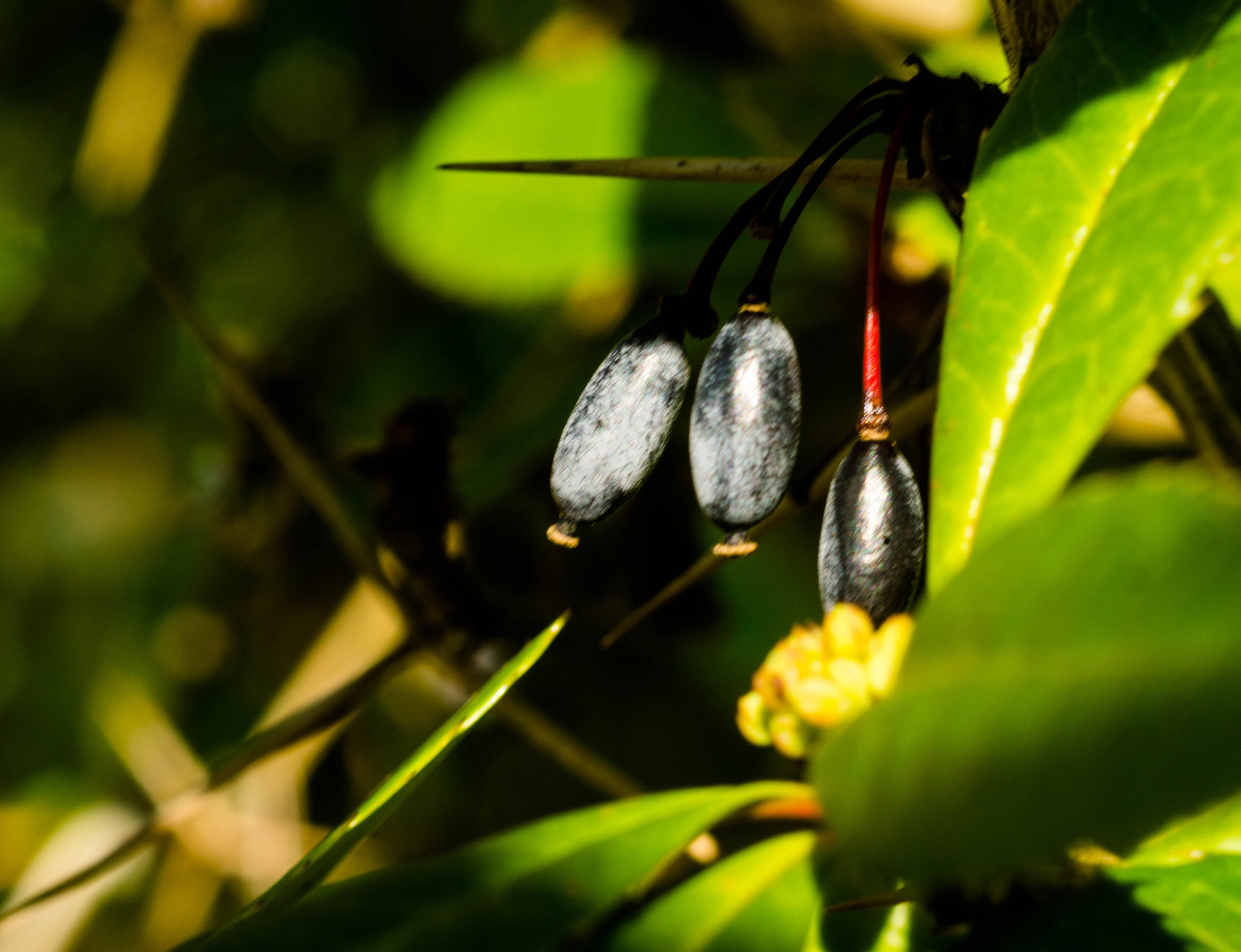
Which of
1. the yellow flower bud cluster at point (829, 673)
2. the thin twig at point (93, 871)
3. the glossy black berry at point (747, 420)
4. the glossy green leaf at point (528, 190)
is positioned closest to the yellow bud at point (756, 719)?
the yellow flower bud cluster at point (829, 673)

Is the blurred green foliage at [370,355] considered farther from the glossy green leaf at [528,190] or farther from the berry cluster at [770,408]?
the berry cluster at [770,408]

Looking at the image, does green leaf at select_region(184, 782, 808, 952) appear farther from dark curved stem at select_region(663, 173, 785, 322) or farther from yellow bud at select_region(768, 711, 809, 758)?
dark curved stem at select_region(663, 173, 785, 322)

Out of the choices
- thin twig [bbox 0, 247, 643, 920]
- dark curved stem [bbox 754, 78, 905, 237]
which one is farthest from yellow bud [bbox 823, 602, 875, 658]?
thin twig [bbox 0, 247, 643, 920]

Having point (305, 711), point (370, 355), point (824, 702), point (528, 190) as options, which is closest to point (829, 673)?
point (824, 702)

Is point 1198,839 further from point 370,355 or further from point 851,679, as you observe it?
point 370,355

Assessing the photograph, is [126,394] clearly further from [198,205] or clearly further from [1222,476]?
[1222,476]

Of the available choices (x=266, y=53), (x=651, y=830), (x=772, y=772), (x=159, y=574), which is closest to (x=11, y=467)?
(x=159, y=574)
